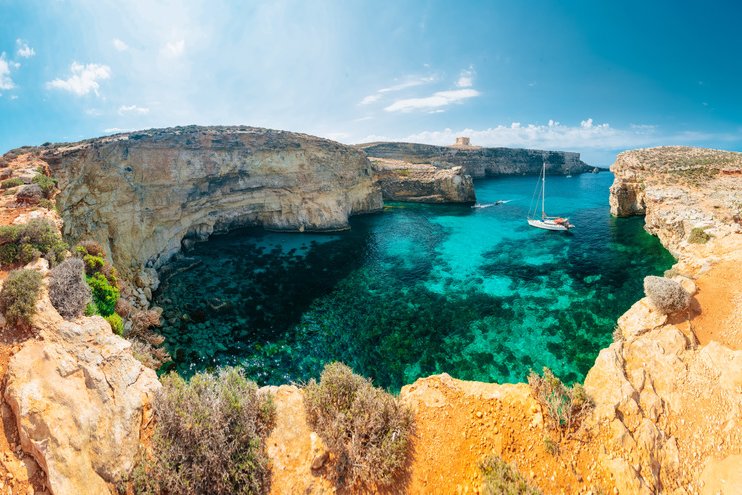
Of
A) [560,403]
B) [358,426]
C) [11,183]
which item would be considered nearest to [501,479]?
[560,403]

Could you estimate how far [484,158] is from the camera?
91.0 metres

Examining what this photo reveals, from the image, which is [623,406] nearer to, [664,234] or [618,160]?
[664,234]

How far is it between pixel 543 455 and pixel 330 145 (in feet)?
121

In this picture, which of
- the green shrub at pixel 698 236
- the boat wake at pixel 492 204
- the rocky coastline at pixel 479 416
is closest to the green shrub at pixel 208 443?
the rocky coastline at pixel 479 416

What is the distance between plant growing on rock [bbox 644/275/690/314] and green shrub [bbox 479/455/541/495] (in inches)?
370

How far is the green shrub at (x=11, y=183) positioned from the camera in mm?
12900

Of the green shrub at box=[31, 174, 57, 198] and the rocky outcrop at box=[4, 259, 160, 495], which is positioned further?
the green shrub at box=[31, 174, 57, 198]

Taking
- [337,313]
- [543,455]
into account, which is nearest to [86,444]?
[543,455]

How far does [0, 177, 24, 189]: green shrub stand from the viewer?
1290 cm

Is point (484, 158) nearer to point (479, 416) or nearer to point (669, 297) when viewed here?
point (669, 297)

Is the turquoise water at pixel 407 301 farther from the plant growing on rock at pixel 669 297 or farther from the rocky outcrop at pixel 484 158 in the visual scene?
the rocky outcrop at pixel 484 158

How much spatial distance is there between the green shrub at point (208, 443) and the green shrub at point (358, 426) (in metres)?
1.14

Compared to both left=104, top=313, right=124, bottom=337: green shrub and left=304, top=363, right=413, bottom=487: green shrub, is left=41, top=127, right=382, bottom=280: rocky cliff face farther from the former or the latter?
left=304, top=363, right=413, bottom=487: green shrub

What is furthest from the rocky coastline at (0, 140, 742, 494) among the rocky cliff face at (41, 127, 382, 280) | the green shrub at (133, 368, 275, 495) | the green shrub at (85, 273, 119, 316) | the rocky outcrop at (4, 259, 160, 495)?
the rocky cliff face at (41, 127, 382, 280)
